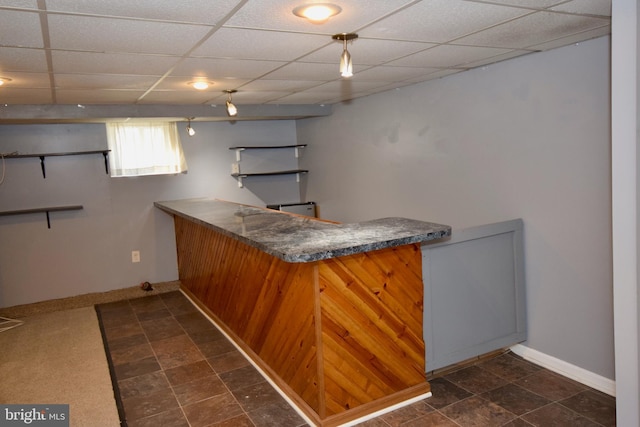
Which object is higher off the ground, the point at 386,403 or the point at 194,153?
the point at 194,153

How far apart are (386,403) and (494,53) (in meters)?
2.19

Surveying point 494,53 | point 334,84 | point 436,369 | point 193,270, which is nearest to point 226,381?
point 436,369

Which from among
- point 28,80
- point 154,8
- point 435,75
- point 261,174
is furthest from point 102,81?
point 261,174

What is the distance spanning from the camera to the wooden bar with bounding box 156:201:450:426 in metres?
2.53

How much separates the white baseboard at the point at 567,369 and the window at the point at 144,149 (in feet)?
13.0

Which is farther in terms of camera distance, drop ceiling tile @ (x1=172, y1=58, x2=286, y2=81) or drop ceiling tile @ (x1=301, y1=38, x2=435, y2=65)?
drop ceiling tile @ (x1=172, y1=58, x2=286, y2=81)

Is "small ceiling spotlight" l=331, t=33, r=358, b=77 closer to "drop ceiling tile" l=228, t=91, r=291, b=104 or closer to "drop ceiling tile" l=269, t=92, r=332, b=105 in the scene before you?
"drop ceiling tile" l=228, t=91, r=291, b=104

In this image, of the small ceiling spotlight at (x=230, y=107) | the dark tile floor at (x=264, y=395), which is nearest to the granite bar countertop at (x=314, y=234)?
the small ceiling spotlight at (x=230, y=107)

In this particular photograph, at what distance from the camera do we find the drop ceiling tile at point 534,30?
2.27 metres

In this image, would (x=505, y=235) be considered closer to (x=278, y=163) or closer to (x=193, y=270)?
(x=193, y=270)

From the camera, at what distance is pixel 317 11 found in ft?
6.23

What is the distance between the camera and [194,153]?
5.67 m

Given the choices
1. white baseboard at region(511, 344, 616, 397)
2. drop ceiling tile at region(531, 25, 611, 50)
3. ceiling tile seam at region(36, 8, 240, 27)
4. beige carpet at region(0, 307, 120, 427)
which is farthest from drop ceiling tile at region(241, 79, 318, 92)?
white baseboard at region(511, 344, 616, 397)

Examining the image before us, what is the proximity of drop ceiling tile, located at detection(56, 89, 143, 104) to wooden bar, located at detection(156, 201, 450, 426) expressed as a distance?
5.44 ft
